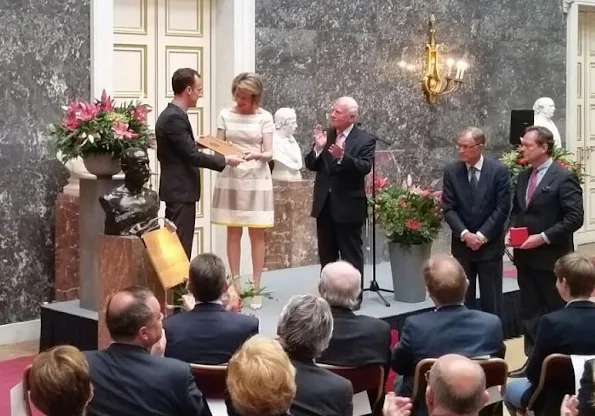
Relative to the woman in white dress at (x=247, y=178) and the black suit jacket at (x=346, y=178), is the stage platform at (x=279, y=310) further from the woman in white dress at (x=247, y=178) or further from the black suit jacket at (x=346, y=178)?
the black suit jacket at (x=346, y=178)

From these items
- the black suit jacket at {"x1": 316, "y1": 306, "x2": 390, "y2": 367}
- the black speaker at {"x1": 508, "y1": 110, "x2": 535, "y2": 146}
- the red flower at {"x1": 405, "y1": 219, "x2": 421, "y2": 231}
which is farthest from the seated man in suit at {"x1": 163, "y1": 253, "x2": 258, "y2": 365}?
the black speaker at {"x1": 508, "y1": 110, "x2": 535, "y2": 146}

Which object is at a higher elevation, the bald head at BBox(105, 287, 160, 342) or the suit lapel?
the suit lapel

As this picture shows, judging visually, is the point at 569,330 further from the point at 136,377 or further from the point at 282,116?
the point at 282,116

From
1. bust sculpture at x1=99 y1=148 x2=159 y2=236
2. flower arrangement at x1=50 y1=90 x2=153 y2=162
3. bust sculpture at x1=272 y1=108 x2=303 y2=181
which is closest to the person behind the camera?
bust sculpture at x1=99 y1=148 x2=159 y2=236

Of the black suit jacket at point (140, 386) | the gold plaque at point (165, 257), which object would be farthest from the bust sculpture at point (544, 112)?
the black suit jacket at point (140, 386)

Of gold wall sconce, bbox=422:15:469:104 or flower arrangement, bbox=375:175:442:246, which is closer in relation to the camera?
flower arrangement, bbox=375:175:442:246

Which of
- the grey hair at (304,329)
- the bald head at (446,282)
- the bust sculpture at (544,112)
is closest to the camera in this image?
the grey hair at (304,329)

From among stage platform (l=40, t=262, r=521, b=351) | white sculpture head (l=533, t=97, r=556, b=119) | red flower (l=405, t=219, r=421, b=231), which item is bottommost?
stage platform (l=40, t=262, r=521, b=351)

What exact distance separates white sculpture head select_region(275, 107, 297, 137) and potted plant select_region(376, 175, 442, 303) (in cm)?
156

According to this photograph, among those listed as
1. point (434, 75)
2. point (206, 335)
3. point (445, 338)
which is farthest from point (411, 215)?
point (206, 335)

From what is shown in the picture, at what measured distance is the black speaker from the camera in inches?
428

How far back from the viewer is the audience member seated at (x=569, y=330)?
4.16 meters

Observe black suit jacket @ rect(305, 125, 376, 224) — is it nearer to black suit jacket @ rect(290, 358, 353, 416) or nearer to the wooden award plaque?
the wooden award plaque

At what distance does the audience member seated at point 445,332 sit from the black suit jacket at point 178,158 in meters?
2.50
